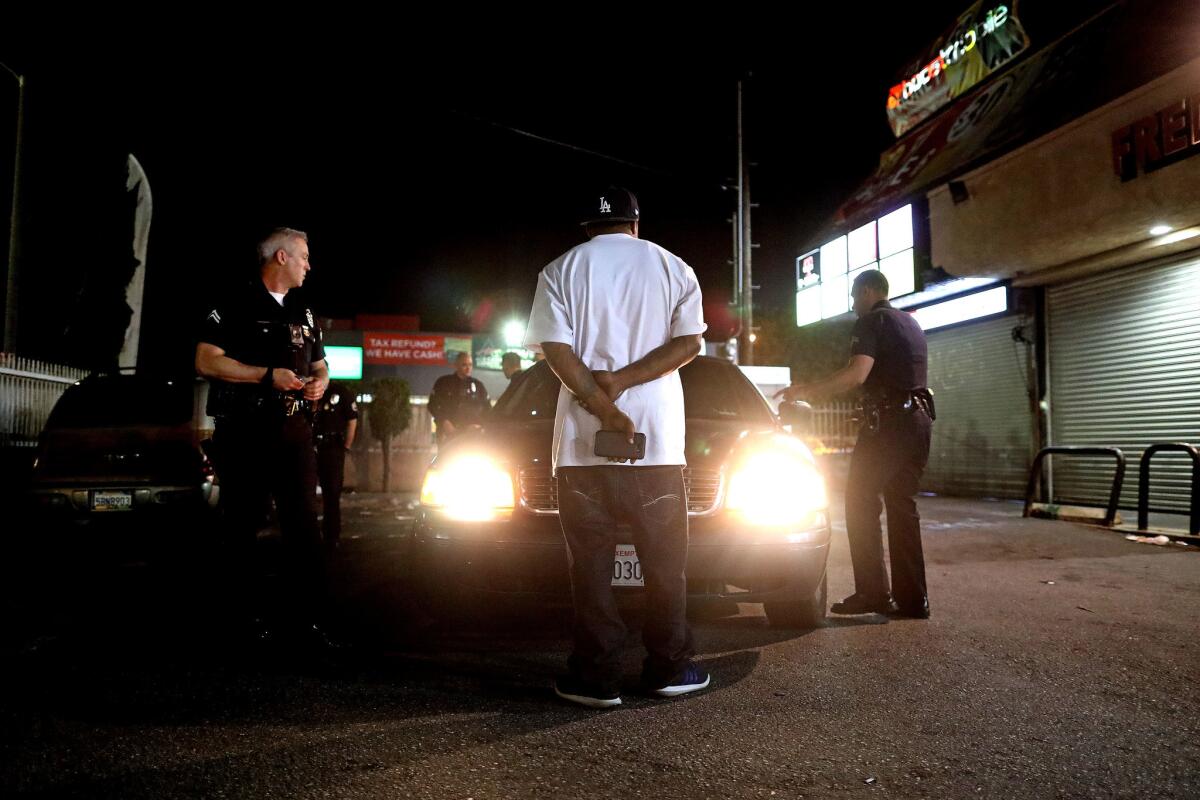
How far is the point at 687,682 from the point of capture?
299 cm

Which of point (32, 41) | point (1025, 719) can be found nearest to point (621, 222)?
point (1025, 719)

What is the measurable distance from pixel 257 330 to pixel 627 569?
1.88 meters

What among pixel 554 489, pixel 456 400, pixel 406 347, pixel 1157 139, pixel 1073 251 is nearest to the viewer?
pixel 554 489

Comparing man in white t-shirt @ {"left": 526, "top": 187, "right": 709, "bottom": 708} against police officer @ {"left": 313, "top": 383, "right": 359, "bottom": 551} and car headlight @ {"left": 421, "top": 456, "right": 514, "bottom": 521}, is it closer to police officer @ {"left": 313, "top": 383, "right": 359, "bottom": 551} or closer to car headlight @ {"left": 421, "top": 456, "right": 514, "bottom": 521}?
car headlight @ {"left": 421, "top": 456, "right": 514, "bottom": 521}

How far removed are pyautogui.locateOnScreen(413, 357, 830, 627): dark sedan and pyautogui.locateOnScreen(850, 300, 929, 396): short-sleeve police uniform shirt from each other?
0.90 m

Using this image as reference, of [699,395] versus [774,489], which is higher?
[699,395]

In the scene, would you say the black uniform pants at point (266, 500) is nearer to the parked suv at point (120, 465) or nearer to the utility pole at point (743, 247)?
the parked suv at point (120, 465)

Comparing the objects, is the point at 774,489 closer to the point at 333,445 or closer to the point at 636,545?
the point at 636,545

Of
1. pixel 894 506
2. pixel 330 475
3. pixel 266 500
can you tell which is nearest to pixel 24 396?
pixel 330 475

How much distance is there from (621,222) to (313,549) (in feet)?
6.29

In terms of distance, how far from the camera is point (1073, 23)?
1123 centimetres

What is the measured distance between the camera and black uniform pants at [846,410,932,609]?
4430 mm

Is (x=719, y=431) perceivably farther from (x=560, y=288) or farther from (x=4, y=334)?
(x=4, y=334)

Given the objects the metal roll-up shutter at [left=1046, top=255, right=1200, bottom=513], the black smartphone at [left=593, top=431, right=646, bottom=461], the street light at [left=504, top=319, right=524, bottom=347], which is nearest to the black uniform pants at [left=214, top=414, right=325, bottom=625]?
the black smartphone at [left=593, top=431, right=646, bottom=461]
